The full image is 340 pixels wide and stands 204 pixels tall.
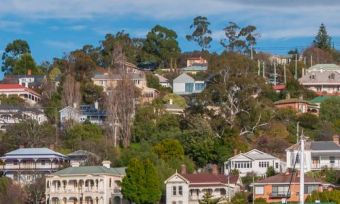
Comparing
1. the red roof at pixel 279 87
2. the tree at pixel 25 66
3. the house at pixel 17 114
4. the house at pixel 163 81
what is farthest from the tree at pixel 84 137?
the tree at pixel 25 66

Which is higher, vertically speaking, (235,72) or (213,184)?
(235,72)

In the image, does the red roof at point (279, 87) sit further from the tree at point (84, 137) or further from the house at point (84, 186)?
the house at point (84, 186)

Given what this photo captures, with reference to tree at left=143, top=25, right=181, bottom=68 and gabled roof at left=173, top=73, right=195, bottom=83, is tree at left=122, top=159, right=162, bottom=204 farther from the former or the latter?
tree at left=143, top=25, right=181, bottom=68

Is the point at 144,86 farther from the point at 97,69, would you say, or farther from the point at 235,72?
the point at 235,72

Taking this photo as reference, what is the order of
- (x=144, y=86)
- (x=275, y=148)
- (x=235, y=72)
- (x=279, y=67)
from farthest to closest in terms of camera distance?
1. (x=279, y=67)
2. (x=144, y=86)
3. (x=235, y=72)
4. (x=275, y=148)

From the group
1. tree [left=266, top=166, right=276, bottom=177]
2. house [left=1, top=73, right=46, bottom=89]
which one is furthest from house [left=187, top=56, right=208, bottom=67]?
tree [left=266, top=166, right=276, bottom=177]

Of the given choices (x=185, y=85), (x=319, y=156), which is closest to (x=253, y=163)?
(x=319, y=156)

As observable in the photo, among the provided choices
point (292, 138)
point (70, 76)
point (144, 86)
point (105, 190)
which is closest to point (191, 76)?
point (144, 86)
